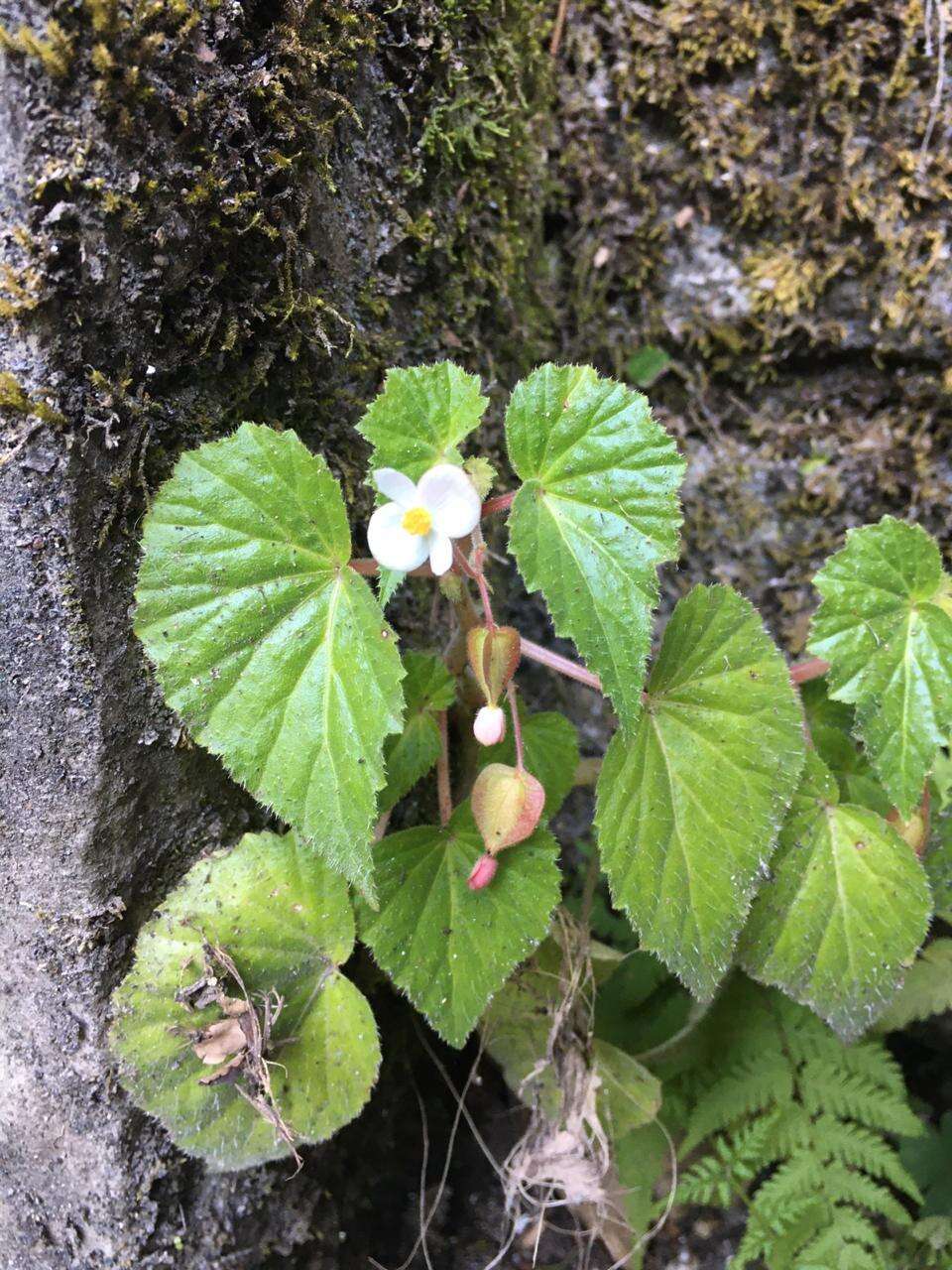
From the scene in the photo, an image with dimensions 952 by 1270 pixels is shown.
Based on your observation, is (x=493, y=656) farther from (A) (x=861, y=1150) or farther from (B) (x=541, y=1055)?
(A) (x=861, y=1150)

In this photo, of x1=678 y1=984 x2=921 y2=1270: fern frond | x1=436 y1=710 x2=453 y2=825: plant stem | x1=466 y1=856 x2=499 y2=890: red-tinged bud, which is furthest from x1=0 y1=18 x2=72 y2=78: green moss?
x1=678 y1=984 x2=921 y2=1270: fern frond

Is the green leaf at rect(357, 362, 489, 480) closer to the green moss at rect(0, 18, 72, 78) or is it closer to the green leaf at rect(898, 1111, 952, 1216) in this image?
the green moss at rect(0, 18, 72, 78)

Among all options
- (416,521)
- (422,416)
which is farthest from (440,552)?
(422,416)

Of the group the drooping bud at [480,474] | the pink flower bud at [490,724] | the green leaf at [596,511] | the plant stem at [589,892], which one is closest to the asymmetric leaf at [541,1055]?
the plant stem at [589,892]

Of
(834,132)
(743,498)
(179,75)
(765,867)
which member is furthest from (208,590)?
(834,132)

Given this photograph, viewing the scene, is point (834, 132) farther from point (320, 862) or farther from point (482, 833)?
point (320, 862)

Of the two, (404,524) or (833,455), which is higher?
(404,524)
